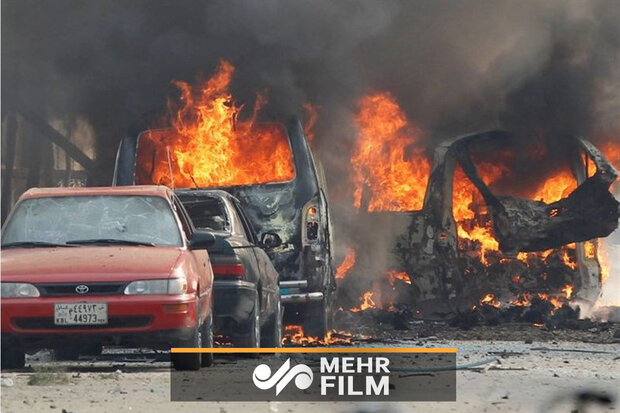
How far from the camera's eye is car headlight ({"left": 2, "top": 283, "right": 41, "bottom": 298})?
9898 millimetres

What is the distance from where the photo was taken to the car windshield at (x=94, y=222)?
1070cm

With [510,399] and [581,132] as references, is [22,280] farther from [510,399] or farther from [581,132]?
[581,132]

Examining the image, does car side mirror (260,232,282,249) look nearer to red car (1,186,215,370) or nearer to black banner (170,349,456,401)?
black banner (170,349,456,401)

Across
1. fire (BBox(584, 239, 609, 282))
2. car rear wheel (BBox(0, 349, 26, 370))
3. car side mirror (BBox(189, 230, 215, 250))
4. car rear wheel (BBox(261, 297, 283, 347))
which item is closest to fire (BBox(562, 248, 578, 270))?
fire (BBox(584, 239, 609, 282))

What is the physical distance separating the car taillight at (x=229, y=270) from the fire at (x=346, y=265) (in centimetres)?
572

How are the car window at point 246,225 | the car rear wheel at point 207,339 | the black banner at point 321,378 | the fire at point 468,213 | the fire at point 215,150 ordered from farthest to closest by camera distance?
1. the fire at point 468,213
2. the fire at point 215,150
3. the car window at point 246,225
4. the car rear wheel at point 207,339
5. the black banner at point 321,378

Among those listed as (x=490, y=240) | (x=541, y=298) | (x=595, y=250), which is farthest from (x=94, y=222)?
(x=595, y=250)

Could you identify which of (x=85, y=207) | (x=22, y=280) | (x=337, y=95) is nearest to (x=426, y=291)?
(x=337, y=95)

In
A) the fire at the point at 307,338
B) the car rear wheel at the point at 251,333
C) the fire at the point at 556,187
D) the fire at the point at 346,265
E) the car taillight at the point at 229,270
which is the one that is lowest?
the fire at the point at 307,338

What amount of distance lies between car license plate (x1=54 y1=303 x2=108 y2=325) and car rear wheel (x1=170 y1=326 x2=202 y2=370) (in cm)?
61

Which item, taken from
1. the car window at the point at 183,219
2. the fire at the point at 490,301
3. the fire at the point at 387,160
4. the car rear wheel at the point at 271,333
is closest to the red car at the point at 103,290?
the car window at the point at 183,219

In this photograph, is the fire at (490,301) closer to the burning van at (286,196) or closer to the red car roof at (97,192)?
the burning van at (286,196)

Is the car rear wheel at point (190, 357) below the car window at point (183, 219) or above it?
below

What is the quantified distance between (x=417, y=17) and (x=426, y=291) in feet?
24.8
